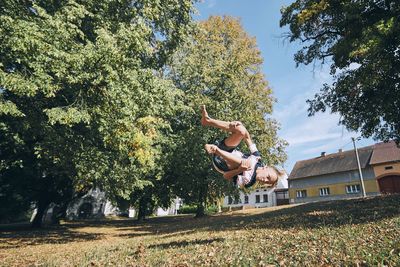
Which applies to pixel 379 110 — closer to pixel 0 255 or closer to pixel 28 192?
pixel 0 255

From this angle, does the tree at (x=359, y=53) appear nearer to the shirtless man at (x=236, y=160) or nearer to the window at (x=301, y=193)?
the shirtless man at (x=236, y=160)

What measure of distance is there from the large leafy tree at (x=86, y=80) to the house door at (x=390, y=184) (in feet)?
151

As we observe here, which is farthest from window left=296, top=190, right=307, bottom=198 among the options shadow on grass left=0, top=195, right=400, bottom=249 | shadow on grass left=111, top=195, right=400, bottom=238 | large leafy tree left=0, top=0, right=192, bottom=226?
large leafy tree left=0, top=0, right=192, bottom=226

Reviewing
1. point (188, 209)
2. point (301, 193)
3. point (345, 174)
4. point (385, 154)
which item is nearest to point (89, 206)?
point (188, 209)

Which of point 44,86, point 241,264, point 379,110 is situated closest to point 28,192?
point 44,86

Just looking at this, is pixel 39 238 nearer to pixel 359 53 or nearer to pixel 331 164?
pixel 359 53

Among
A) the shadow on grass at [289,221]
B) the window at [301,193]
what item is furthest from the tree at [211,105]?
the window at [301,193]

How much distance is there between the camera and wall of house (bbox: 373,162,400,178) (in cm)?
4838

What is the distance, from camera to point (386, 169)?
49781 mm

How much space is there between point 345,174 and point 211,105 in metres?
40.7

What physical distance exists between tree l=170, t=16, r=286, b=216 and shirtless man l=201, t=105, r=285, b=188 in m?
17.6

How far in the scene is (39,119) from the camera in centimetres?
1377

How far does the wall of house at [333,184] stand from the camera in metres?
52.0

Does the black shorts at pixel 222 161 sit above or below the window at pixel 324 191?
below
